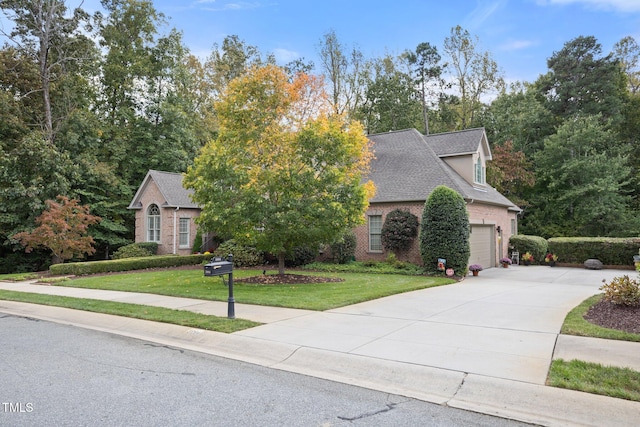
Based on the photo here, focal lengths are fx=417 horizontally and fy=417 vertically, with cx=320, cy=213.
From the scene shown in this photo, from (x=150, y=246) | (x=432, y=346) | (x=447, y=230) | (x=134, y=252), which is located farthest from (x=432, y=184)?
(x=134, y=252)

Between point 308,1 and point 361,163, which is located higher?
point 308,1

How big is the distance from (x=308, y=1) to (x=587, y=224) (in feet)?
81.8

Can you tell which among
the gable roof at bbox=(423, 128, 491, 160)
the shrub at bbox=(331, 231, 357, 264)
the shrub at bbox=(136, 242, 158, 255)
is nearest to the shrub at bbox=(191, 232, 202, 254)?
the shrub at bbox=(136, 242, 158, 255)

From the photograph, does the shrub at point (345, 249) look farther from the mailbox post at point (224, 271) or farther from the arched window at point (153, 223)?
the arched window at point (153, 223)

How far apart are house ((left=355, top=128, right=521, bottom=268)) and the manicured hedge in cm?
929

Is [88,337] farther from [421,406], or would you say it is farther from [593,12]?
[593,12]

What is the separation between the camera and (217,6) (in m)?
14.6

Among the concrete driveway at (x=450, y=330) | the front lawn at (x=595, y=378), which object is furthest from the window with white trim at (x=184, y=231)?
the front lawn at (x=595, y=378)

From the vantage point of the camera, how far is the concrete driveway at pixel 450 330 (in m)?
5.50

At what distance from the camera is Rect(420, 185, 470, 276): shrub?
53.1 ft

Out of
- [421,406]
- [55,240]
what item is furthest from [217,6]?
[421,406]

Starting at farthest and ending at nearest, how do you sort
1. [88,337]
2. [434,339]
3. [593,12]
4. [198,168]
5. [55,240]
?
[55,240], [198,168], [593,12], [88,337], [434,339]

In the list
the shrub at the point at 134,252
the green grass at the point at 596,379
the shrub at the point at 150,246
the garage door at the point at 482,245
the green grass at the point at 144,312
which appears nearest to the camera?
the green grass at the point at 596,379

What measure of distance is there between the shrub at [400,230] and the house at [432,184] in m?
0.37
